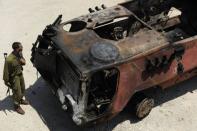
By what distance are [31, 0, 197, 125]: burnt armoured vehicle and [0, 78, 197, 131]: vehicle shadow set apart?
1.79ft

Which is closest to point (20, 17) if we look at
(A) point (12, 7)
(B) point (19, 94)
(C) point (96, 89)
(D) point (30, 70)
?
(A) point (12, 7)

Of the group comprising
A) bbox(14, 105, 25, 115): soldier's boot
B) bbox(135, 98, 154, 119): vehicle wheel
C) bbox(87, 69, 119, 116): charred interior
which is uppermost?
bbox(87, 69, 119, 116): charred interior

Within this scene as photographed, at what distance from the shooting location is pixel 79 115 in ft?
26.7

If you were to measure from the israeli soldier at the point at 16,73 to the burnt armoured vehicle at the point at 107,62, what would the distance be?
52cm

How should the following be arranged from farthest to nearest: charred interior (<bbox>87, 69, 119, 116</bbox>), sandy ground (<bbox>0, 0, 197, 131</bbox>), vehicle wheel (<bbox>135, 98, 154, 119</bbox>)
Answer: sandy ground (<bbox>0, 0, 197, 131</bbox>), vehicle wheel (<bbox>135, 98, 154, 119</bbox>), charred interior (<bbox>87, 69, 119, 116</bbox>)

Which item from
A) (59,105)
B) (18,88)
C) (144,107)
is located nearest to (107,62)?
(144,107)

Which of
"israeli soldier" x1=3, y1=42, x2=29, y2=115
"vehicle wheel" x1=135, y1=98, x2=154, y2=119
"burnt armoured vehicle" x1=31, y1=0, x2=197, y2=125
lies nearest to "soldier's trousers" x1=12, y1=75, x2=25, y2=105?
"israeli soldier" x1=3, y1=42, x2=29, y2=115

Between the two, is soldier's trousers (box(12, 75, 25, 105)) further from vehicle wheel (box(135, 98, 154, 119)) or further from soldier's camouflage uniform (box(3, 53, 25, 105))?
vehicle wheel (box(135, 98, 154, 119))

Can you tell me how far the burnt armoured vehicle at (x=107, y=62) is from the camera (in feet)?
27.0

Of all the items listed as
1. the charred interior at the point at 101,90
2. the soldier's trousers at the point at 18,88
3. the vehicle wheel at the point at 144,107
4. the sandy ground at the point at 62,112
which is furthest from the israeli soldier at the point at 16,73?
the vehicle wheel at the point at 144,107

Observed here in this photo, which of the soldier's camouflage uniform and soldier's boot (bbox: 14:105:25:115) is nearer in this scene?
the soldier's camouflage uniform

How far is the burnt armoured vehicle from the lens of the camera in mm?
8227

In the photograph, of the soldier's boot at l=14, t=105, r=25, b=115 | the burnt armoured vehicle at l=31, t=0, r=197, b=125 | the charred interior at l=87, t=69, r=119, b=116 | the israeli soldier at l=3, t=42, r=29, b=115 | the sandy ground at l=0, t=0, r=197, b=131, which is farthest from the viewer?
the soldier's boot at l=14, t=105, r=25, b=115

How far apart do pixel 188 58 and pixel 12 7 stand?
675cm
